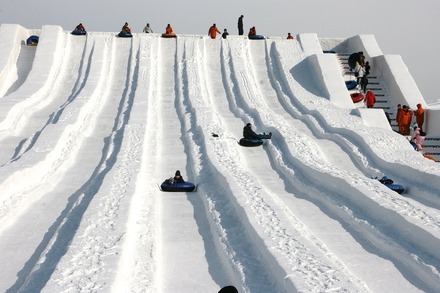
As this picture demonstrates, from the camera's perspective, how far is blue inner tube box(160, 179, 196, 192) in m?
8.31

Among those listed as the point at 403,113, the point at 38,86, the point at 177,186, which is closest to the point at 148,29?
the point at 38,86

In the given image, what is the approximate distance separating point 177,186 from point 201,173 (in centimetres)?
97

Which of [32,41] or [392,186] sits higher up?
[32,41]

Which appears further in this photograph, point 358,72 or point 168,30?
point 168,30

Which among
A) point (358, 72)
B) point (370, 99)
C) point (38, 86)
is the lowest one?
point (370, 99)

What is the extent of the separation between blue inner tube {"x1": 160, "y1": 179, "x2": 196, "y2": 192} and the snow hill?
0.43 feet

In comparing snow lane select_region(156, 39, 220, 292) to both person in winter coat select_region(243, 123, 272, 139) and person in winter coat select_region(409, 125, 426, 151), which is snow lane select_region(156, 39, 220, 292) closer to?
person in winter coat select_region(243, 123, 272, 139)

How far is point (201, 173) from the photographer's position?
9234 millimetres

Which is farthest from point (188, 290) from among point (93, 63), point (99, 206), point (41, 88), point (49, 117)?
point (93, 63)

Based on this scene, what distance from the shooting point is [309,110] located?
552 inches

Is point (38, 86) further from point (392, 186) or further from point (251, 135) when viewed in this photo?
point (392, 186)

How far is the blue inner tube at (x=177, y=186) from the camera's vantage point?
327 inches

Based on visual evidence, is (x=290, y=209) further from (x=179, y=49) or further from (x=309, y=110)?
(x=179, y=49)

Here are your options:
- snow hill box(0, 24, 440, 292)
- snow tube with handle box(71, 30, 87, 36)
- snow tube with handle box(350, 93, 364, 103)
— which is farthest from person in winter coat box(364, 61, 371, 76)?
snow tube with handle box(71, 30, 87, 36)
